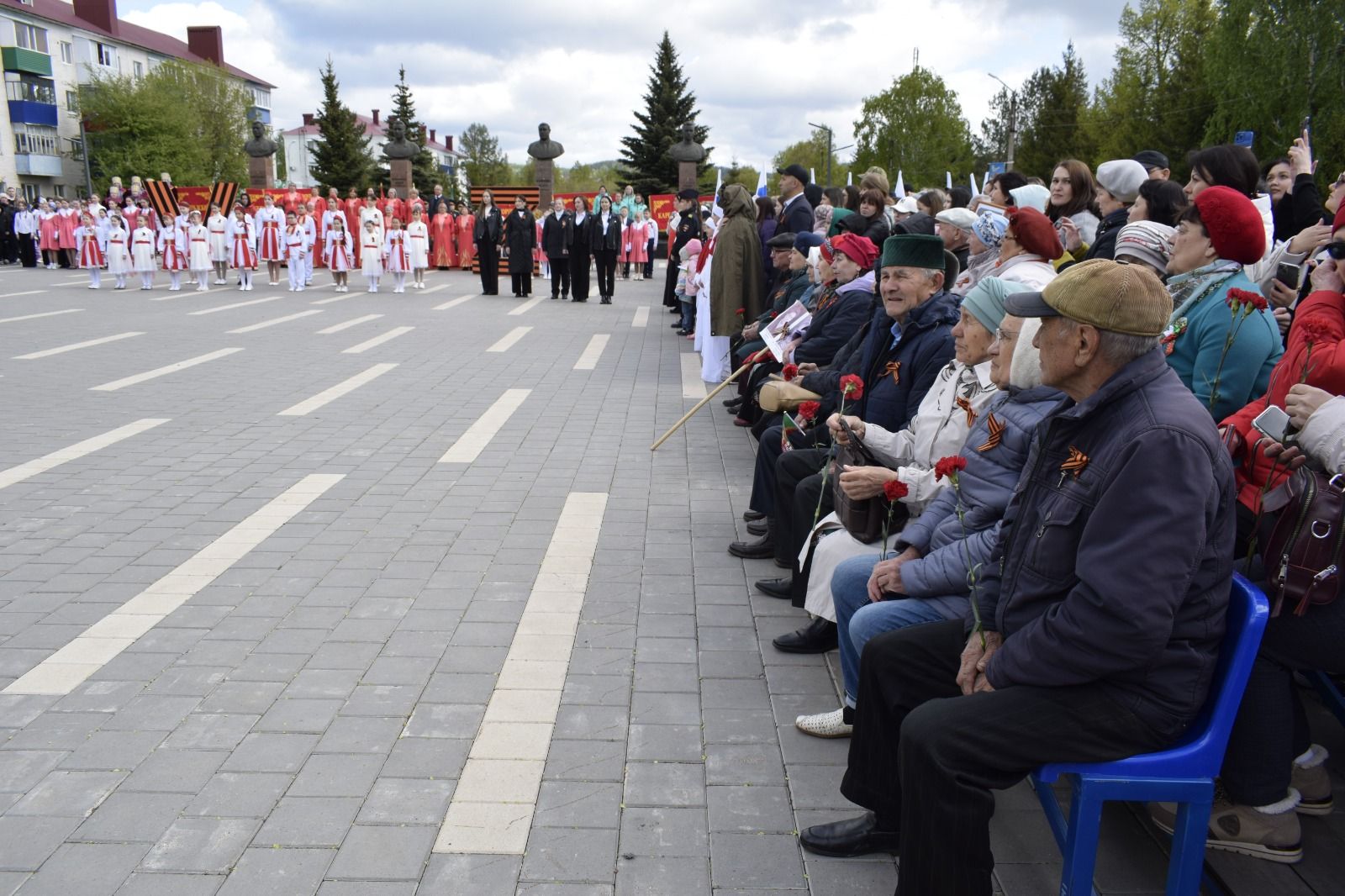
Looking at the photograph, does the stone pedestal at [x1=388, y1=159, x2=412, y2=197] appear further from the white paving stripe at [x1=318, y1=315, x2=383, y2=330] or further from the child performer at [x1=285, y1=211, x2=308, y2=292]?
the white paving stripe at [x1=318, y1=315, x2=383, y2=330]

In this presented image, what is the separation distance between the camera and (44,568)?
553cm

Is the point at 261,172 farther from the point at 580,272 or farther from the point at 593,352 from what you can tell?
the point at 593,352

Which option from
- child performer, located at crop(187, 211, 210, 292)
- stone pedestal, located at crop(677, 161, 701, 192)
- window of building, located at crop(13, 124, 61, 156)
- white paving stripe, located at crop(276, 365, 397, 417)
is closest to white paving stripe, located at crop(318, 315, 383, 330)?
white paving stripe, located at crop(276, 365, 397, 417)

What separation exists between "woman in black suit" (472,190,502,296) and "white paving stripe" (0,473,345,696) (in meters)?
16.8

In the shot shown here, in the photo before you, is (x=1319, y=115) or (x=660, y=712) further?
(x=1319, y=115)

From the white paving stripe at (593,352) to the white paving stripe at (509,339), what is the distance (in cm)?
110

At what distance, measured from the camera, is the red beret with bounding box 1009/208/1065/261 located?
492 centimetres

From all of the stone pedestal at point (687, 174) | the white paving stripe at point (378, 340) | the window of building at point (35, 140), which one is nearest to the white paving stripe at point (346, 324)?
the white paving stripe at point (378, 340)

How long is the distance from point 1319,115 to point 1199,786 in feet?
134

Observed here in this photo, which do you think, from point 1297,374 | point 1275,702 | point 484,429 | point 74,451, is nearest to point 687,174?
point 484,429

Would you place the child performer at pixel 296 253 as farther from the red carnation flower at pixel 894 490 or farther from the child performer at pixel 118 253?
the red carnation flower at pixel 894 490

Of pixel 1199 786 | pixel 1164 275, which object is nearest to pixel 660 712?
pixel 1199 786

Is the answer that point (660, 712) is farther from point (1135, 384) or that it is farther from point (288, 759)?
point (1135, 384)

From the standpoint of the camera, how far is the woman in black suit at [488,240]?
23.0 meters
